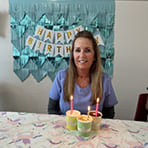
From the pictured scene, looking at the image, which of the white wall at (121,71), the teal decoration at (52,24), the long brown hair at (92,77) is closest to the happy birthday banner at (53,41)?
the teal decoration at (52,24)

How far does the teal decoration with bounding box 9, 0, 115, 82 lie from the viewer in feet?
5.85

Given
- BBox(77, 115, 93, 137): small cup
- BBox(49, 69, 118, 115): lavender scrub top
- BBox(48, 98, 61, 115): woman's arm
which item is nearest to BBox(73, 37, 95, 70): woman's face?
BBox(49, 69, 118, 115): lavender scrub top

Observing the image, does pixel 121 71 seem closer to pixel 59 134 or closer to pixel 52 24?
pixel 52 24

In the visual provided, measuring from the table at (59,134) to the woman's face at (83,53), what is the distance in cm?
43

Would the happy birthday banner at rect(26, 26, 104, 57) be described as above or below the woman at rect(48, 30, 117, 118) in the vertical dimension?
above

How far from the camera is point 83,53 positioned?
3.53 ft

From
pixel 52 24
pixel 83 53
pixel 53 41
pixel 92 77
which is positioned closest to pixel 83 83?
pixel 92 77

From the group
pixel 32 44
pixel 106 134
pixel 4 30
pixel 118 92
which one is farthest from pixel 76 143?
pixel 4 30

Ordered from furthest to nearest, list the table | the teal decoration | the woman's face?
the teal decoration
the woman's face
the table

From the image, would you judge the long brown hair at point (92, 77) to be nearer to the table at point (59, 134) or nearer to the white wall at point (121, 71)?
the table at point (59, 134)

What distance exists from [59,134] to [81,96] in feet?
1.30

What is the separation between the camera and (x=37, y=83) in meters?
1.98

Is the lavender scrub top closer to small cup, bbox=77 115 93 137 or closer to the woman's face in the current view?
the woman's face

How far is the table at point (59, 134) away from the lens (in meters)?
0.68
